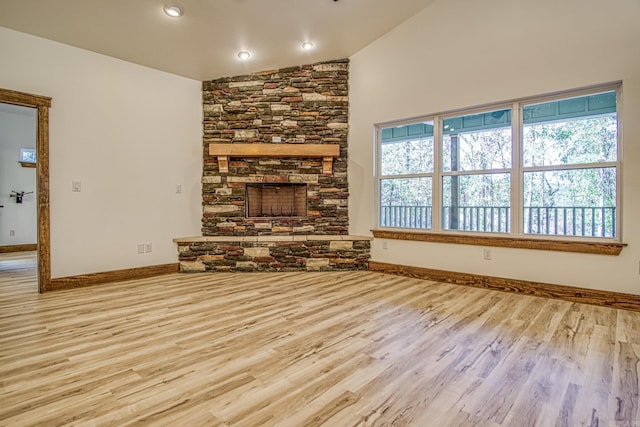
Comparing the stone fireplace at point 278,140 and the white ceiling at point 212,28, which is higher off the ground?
the white ceiling at point 212,28

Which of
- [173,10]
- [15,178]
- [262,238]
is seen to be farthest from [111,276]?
[15,178]

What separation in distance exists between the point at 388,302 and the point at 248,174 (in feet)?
9.07

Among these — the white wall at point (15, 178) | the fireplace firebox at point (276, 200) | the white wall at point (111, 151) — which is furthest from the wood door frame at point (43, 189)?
the white wall at point (15, 178)

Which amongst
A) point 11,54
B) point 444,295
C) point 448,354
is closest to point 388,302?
point 444,295

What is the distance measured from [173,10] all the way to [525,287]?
461 centimetres

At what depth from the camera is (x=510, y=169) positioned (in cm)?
362

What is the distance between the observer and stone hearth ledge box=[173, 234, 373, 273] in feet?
14.9

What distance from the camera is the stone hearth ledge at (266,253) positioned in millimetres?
4555

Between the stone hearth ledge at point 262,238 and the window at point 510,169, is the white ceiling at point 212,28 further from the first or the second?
the stone hearth ledge at point 262,238

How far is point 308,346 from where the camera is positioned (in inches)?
83.5

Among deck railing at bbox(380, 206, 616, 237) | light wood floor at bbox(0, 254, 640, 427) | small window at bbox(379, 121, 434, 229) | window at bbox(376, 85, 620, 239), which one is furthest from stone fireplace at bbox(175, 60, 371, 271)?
light wood floor at bbox(0, 254, 640, 427)

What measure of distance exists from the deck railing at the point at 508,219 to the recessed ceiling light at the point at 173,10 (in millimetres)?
3343

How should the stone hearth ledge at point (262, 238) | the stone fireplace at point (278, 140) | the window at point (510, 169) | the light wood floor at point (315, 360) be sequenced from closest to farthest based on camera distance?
the light wood floor at point (315, 360)
the window at point (510, 169)
the stone hearth ledge at point (262, 238)
the stone fireplace at point (278, 140)

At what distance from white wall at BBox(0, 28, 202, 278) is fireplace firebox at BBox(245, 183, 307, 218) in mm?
809
